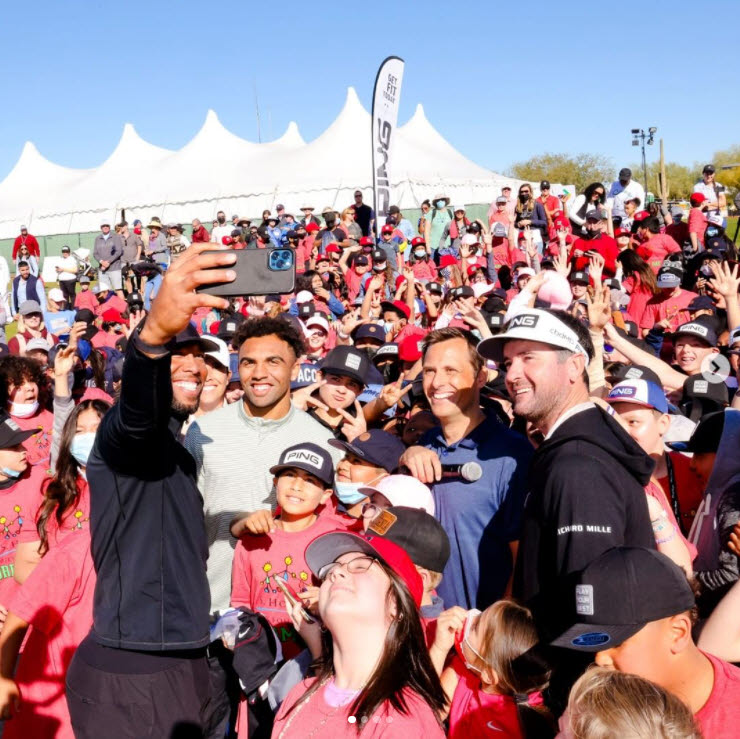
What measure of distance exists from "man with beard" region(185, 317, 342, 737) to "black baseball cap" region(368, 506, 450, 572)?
2.72ft

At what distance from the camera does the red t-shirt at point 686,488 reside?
4141 millimetres

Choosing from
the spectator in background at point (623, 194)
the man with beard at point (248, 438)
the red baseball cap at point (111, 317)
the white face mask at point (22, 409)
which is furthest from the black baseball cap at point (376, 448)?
the spectator in background at point (623, 194)

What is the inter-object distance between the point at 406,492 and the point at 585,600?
1289 millimetres

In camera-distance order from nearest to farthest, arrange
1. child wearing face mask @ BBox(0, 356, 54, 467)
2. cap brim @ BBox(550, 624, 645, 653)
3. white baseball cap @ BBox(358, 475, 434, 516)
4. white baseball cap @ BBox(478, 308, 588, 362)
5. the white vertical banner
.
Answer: cap brim @ BBox(550, 624, 645, 653)
white baseball cap @ BBox(478, 308, 588, 362)
white baseball cap @ BBox(358, 475, 434, 516)
child wearing face mask @ BBox(0, 356, 54, 467)
the white vertical banner

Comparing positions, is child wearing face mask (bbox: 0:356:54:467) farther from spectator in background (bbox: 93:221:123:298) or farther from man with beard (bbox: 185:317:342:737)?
spectator in background (bbox: 93:221:123:298)

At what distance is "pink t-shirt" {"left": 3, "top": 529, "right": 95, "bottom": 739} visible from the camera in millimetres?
3471

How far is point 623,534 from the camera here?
2695mm

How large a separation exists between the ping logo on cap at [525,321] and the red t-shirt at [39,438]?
304cm

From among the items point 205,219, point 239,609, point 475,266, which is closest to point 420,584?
point 239,609

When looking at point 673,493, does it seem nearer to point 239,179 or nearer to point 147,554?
point 147,554

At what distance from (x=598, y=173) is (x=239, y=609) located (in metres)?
74.2

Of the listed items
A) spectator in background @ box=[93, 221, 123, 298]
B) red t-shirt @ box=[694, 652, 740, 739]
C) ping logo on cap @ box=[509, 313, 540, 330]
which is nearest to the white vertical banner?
spectator in background @ box=[93, 221, 123, 298]

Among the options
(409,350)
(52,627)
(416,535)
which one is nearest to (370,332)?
(409,350)

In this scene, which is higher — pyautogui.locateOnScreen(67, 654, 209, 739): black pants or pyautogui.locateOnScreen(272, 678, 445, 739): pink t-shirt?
pyautogui.locateOnScreen(272, 678, 445, 739): pink t-shirt
